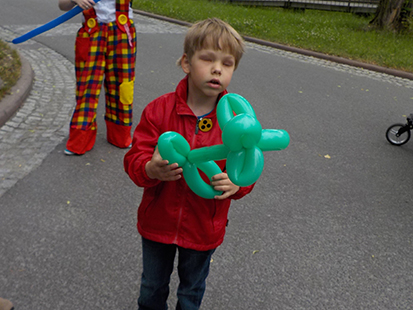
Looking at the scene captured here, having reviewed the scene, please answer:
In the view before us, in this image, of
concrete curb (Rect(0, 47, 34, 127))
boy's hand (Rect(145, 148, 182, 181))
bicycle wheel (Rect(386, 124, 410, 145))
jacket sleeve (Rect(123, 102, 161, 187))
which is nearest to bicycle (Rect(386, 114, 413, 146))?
bicycle wheel (Rect(386, 124, 410, 145))

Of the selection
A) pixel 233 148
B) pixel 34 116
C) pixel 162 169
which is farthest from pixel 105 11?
pixel 233 148

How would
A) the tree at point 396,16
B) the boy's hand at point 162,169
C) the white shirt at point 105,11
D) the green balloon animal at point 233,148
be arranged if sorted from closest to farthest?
the green balloon animal at point 233,148 → the boy's hand at point 162,169 → the white shirt at point 105,11 → the tree at point 396,16

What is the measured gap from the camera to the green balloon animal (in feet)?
4.16

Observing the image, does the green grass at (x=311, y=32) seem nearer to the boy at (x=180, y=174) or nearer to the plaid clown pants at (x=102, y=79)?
the plaid clown pants at (x=102, y=79)

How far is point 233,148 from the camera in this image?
50.9 inches

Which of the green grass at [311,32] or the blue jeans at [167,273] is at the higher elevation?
the blue jeans at [167,273]

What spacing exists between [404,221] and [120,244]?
2.40 m

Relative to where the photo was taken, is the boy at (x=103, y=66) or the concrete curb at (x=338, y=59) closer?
the boy at (x=103, y=66)

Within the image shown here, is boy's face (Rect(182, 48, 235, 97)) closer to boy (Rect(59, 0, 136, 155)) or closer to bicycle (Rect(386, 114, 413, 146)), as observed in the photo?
boy (Rect(59, 0, 136, 155))

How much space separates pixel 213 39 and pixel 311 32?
36.2 ft

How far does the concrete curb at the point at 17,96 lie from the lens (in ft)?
16.1

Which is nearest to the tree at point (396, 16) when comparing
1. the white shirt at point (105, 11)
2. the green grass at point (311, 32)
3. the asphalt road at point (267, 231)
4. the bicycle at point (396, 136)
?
the green grass at point (311, 32)

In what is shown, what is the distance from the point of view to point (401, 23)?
41.5ft

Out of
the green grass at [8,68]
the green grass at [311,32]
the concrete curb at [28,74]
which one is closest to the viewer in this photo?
the concrete curb at [28,74]
